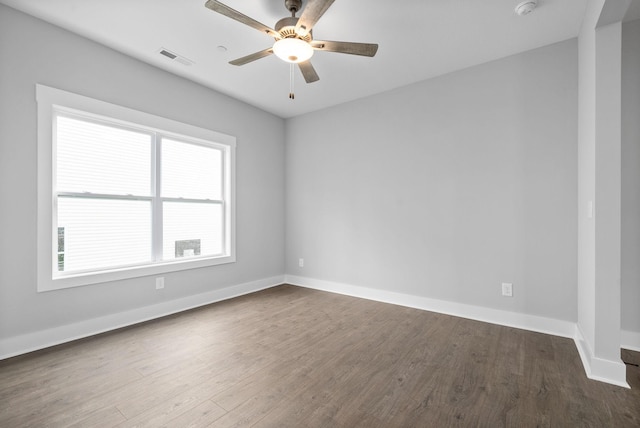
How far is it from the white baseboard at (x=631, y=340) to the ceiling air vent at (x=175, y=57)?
5031 millimetres

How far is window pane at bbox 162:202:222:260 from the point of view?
3520 mm

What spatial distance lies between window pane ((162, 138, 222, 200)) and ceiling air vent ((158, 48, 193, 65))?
0.92 meters

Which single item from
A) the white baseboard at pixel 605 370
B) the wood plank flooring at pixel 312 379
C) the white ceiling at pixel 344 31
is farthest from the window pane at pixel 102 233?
the white baseboard at pixel 605 370

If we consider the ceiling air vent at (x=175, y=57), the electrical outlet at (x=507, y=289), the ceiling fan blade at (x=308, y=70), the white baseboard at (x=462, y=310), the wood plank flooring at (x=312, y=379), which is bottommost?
the wood plank flooring at (x=312, y=379)

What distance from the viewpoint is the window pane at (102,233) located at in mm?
2697

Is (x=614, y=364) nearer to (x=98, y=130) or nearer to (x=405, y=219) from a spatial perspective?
(x=405, y=219)

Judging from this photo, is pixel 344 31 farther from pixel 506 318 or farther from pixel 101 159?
pixel 506 318

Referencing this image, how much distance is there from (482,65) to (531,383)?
3131 millimetres

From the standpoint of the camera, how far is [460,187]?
10.9 ft

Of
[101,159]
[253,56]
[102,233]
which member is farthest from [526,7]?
[102,233]

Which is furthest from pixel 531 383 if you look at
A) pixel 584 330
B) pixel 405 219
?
pixel 405 219

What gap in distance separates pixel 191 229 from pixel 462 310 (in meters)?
3.53

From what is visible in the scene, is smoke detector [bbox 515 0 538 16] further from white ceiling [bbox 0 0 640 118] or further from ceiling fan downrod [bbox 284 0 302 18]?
ceiling fan downrod [bbox 284 0 302 18]

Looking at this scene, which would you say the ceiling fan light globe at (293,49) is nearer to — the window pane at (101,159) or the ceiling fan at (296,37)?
the ceiling fan at (296,37)
